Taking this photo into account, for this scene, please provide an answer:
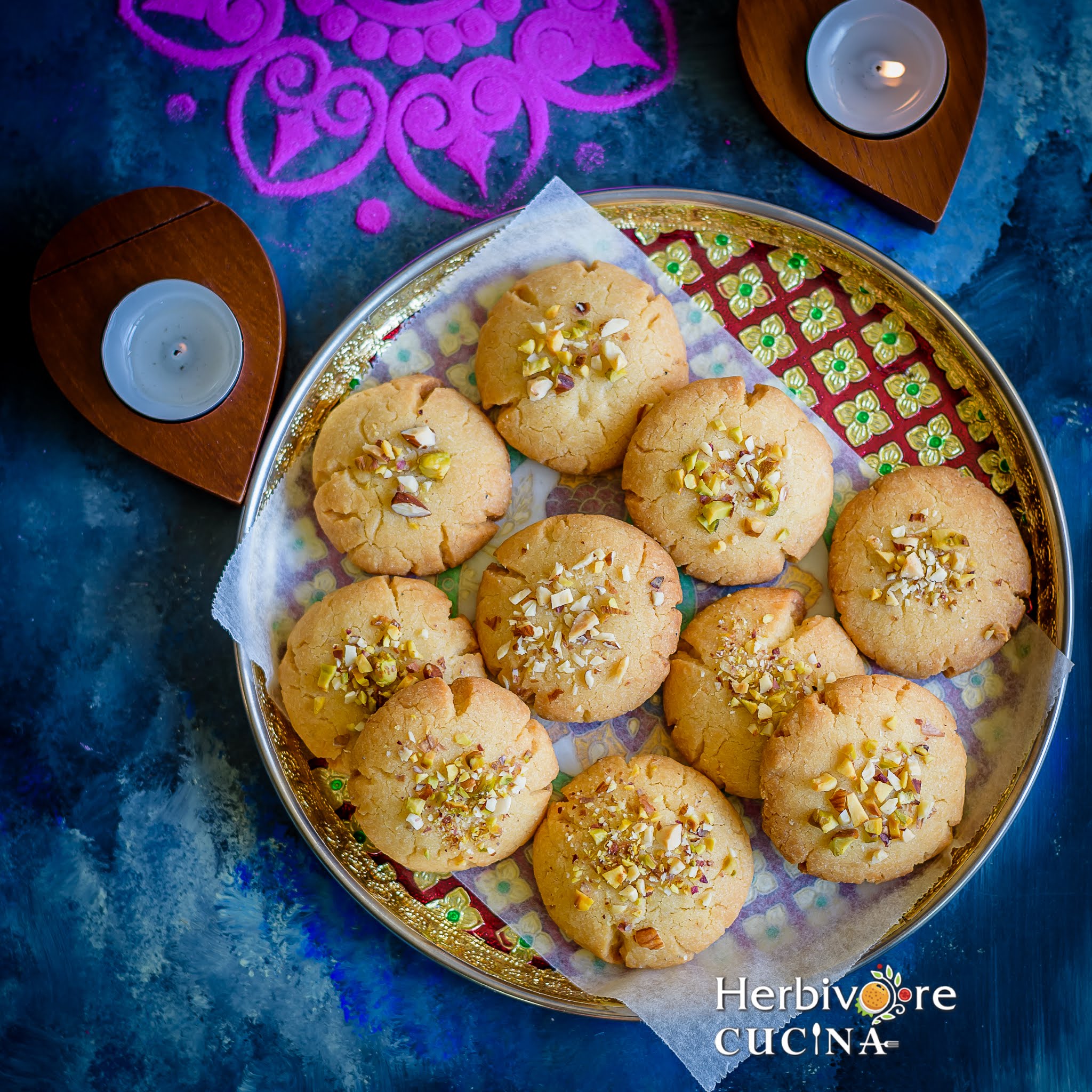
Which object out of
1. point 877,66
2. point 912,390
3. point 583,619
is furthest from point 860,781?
point 877,66

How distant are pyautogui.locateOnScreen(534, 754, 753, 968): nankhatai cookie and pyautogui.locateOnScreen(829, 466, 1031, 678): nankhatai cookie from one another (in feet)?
1.75

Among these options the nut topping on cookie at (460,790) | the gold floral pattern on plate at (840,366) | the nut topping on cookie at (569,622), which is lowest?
the nut topping on cookie at (460,790)

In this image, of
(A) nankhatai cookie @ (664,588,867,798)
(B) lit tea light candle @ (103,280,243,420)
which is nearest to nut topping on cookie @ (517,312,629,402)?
(A) nankhatai cookie @ (664,588,867,798)

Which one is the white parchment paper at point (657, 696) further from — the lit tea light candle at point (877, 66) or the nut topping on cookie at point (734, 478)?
the lit tea light candle at point (877, 66)

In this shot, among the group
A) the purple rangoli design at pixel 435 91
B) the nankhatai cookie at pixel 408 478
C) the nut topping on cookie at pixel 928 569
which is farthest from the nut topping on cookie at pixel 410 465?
the nut topping on cookie at pixel 928 569

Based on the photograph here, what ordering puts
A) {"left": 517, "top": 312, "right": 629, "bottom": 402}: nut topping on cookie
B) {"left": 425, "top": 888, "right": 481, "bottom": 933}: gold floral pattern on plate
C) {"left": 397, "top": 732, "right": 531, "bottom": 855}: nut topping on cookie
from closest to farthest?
1. {"left": 397, "top": 732, "right": 531, "bottom": 855}: nut topping on cookie
2. {"left": 517, "top": 312, "right": 629, "bottom": 402}: nut topping on cookie
3. {"left": 425, "top": 888, "right": 481, "bottom": 933}: gold floral pattern on plate

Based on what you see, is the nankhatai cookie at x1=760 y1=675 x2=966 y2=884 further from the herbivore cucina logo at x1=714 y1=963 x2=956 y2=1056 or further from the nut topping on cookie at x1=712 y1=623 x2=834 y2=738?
the herbivore cucina logo at x1=714 y1=963 x2=956 y2=1056

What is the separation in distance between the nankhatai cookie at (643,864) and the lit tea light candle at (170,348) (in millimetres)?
1288

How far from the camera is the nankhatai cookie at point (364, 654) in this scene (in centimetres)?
188

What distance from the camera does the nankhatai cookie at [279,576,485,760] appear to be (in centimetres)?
188

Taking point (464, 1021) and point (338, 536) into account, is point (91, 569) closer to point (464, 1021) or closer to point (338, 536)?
point (338, 536)

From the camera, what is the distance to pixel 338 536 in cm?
196

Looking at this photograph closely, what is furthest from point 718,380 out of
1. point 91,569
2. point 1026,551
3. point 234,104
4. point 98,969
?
point 98,969

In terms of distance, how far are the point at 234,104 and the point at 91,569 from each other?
1.26 meters
